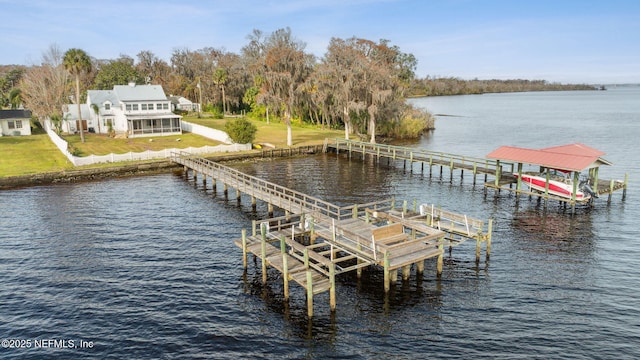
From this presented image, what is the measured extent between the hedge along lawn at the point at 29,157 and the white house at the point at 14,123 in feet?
12.6

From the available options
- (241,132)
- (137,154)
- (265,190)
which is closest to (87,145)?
(137,154)

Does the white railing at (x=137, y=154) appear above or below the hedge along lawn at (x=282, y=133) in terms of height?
below

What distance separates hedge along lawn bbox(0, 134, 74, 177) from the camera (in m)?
45.6

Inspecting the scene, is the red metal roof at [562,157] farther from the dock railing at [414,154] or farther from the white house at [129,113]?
the white house at [129,113]

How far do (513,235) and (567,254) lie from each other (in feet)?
12.3

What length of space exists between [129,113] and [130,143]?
8.86 metres

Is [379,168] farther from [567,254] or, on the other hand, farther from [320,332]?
[320,332]

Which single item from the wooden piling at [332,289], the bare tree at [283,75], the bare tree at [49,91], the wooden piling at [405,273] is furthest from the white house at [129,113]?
the wooden piling at [332,289]

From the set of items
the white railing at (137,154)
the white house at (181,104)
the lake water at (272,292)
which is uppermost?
the white house at (181,104)

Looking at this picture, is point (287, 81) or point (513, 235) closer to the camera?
point (513, 235)

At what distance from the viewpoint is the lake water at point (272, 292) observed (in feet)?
58.5

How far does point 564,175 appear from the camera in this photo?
123 feet

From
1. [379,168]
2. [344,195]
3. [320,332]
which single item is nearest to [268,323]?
[320,332]

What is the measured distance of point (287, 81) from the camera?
6034cm
